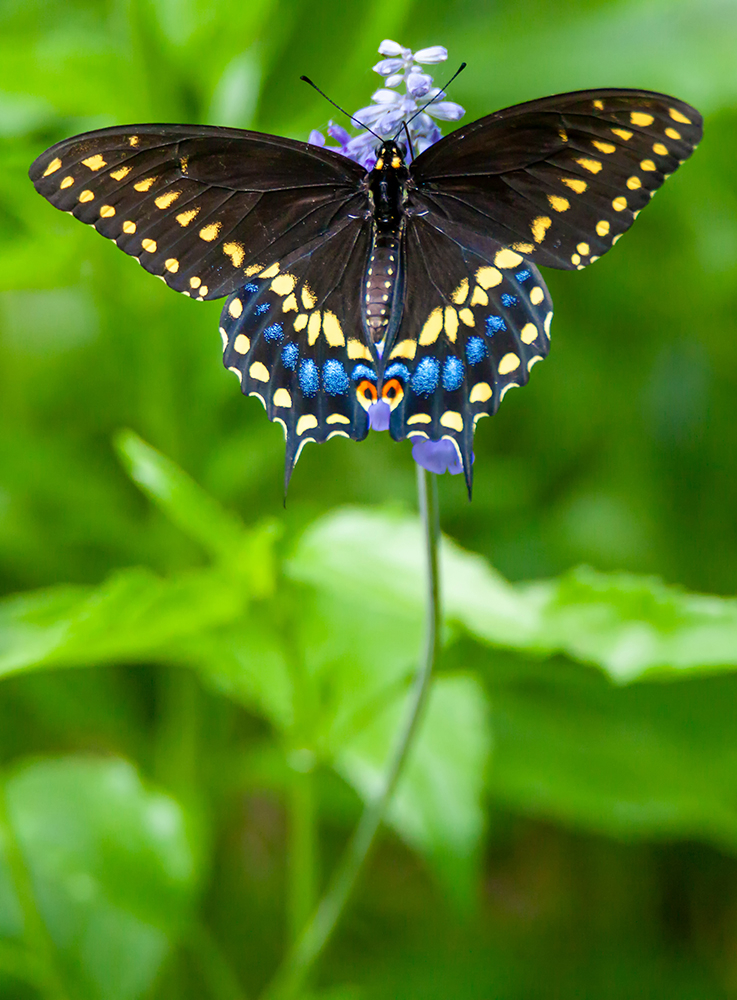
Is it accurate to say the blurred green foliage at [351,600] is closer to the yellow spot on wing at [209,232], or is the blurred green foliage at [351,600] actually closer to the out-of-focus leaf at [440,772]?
the out-of-focus leaf at [440,772]

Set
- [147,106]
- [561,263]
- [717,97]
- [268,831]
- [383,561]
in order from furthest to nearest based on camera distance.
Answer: [268,831] < [717,97] < [147,106] < [383,561] < [561,263]

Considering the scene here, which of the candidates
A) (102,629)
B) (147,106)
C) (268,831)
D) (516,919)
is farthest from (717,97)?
(268,831)

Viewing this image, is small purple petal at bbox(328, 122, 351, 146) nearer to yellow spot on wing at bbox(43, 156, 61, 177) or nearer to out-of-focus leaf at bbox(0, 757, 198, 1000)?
yellow spot on wing at bbox(43, 156, 61, 177)

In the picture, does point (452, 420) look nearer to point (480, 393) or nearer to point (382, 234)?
point (480, 393)

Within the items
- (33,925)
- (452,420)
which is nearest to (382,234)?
(452,420)

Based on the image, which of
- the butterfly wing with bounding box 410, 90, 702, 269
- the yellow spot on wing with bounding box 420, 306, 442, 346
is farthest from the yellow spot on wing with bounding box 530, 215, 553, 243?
the yellow spot on wing with bounding box 420, 306, 442, 346

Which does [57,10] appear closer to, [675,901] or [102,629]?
[102,629]

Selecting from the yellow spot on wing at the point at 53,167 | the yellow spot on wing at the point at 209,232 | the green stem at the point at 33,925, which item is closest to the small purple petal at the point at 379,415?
the yellow spot on wing at the point at 209,232
